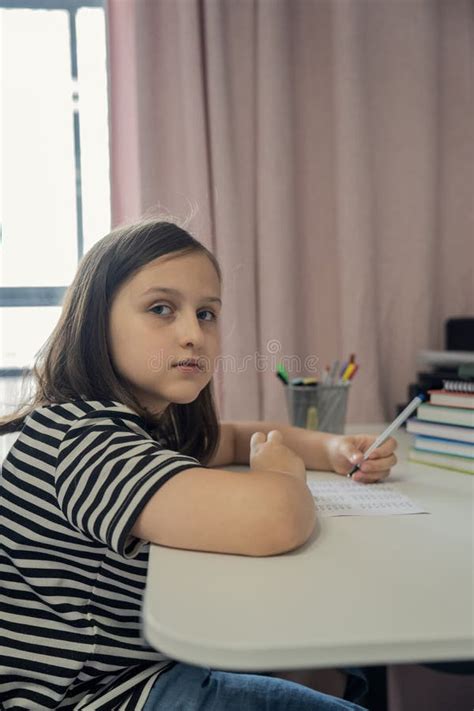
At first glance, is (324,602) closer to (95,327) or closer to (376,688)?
(95,327)

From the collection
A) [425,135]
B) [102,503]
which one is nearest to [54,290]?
[425,135]

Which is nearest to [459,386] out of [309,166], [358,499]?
[358,499]

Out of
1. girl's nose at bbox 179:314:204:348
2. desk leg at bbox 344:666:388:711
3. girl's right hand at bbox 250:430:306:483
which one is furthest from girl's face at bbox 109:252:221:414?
desk leg at bbox 344:666:388:711

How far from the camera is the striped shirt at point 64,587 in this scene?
66cm

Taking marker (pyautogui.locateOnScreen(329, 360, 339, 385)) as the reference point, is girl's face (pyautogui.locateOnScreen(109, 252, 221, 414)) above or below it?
above

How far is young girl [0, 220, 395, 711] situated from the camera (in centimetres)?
58

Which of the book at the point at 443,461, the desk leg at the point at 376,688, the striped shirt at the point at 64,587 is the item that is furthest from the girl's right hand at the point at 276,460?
the desk leg at the point at 376,688

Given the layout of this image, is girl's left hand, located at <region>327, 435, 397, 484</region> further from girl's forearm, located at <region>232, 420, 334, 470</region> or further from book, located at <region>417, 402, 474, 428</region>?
book, located at <region>417, 402, 474, 428</region>

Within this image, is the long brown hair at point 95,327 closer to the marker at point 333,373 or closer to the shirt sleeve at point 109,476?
the shirt sleeve at point 109,476

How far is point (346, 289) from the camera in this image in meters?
1.46

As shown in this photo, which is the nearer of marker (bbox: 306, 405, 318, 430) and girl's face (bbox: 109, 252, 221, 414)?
girl's face (bbox: 109, 252, 221, 414)

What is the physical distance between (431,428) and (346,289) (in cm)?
50

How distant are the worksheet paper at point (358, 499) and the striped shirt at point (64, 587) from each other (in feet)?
0.71

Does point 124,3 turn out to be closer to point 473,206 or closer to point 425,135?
point 425,135
